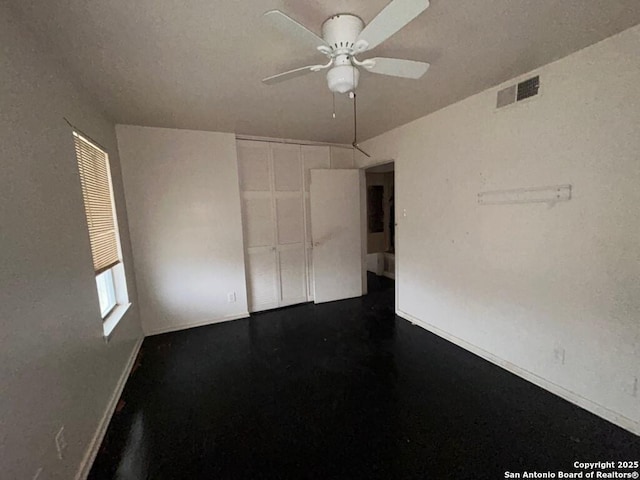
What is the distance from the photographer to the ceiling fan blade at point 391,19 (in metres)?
0.99

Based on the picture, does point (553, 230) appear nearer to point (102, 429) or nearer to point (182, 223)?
point (102, 429)

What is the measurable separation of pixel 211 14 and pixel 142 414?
2476 mm

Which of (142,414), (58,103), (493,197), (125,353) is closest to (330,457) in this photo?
(142,414)

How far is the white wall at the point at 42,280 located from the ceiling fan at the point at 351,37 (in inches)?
45.2

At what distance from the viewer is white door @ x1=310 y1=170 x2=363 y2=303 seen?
148 inches

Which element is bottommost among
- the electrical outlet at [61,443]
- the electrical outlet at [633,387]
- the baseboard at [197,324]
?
the baseboard at [197,324]

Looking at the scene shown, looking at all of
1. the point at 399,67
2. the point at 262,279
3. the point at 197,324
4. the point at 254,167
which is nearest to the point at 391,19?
the point at 399,67

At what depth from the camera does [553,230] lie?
1.85 m

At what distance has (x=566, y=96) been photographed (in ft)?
5.67

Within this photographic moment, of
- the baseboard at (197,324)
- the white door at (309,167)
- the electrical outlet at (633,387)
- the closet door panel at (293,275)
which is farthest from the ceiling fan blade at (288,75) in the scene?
the baseboard at (197,324)

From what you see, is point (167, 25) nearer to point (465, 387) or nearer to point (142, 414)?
point (142, 414)

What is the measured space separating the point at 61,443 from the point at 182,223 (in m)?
2.17

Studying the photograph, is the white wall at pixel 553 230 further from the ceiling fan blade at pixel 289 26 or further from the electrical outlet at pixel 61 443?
the electrical outlet at pixel 61 443

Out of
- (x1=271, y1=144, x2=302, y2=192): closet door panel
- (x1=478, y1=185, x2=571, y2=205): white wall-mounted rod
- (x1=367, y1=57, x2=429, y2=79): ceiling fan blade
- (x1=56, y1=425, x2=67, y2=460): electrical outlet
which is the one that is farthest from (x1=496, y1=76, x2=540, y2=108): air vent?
(x1=56, y1=425, x2=67, y2=460): electrical outlet
